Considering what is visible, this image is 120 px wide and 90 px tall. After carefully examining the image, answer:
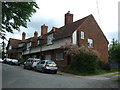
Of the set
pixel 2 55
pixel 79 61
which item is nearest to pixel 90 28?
pixel 79 61

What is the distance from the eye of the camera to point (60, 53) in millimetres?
31812

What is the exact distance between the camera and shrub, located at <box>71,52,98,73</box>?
24366 mm

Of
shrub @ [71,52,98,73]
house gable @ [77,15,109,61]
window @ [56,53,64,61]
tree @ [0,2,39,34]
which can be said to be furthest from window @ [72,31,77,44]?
tree @ [0,2,39,34]

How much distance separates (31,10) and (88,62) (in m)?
12.2

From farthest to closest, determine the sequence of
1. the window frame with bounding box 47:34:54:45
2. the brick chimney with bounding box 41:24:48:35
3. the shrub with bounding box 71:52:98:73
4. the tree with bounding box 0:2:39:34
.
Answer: the brick chimney with bounding box 41:24:48:35
the window frame with bounding box 47:34:54:45
the shrub with bounding box 71:52:98:73
the tree with bounding box 0:2:39:34

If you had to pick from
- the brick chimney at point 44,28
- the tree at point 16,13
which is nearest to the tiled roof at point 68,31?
the brick chimney at point 44,28

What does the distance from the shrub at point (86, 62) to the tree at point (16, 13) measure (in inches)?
426

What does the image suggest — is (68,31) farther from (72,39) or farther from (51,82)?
(51,82)

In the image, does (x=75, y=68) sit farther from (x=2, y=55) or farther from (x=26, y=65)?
(x=2, y=55)

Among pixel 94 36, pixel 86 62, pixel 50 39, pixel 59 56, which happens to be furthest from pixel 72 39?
pixel 50 39

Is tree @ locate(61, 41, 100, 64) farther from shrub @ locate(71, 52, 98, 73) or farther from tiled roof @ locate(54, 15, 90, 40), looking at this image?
tiled roof @ locate(54, 15, 90, 40)

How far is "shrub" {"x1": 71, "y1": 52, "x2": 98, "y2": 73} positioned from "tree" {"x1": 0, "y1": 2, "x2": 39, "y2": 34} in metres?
10.8

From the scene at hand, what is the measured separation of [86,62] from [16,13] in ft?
41.5

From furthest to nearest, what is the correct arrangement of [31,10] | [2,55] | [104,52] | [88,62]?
[2,55], [104,52], [88,62], [31,10]
